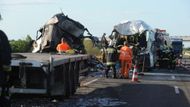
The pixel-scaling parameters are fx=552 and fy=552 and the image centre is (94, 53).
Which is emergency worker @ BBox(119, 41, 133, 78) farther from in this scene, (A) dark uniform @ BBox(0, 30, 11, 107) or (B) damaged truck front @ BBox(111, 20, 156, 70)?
(A) dark uniform @ BBox(0, 30, 11, 107)

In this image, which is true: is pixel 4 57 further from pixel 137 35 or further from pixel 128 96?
pixel 137 35

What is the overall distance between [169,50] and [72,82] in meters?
23.2

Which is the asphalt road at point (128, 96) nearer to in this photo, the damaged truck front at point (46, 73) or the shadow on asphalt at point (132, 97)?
the shadow on asphalt at point (132, 97)

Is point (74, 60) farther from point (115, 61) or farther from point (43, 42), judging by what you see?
Result: point (43, 42)

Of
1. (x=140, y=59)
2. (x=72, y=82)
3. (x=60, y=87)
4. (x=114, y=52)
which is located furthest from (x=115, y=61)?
(x=60, y=87)

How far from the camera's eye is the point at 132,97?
16.2 m

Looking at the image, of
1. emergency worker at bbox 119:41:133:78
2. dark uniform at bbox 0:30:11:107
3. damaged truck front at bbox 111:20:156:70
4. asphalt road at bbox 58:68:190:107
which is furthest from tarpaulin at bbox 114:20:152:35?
dark uniform at bbox 0:30:11:107

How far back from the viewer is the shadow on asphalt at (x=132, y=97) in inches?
564

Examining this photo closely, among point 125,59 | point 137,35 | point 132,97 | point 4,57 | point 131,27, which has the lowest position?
point 132,97

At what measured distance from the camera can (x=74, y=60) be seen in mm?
15938

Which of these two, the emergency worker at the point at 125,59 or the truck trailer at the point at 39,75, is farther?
the emergency worker at the point at 125,59

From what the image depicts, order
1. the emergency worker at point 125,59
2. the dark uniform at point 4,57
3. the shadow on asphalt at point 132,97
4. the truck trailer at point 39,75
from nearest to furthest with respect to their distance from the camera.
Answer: the dark uniform at point 4,57, the truck trailer at point 39,75, the shadow on asphalt at point 132,97, the emergency worker at point 125,59

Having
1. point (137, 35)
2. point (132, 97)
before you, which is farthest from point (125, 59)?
point (132, 97)

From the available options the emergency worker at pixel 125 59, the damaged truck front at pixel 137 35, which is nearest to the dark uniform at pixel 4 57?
the emergency worker at pixel 125 59
